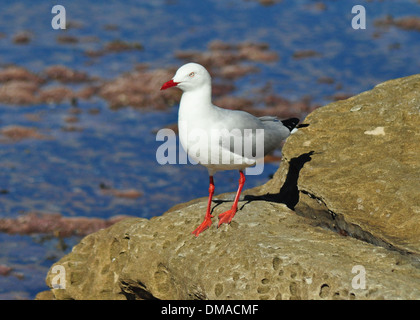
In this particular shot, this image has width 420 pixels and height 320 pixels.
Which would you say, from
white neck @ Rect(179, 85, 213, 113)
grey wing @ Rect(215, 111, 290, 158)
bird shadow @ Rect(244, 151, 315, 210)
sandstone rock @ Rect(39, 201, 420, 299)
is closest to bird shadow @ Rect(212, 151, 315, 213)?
bird shadow @ Rect(244, 151, 315, 210)

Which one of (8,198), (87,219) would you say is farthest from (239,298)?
(8,198)

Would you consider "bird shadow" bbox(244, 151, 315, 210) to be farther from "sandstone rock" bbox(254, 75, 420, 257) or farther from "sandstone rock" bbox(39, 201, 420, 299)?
"sandstone rock" bbox(39, 201, 420, 299)

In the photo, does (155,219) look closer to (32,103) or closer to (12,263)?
(12,263)

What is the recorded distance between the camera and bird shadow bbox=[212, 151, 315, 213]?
461 inches

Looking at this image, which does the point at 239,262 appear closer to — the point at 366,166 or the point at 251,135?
the point at 251,135

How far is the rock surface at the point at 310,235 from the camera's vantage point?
869 centimetres

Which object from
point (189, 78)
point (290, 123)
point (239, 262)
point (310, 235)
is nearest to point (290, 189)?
point (290, 123)

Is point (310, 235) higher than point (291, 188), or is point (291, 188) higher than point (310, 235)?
point (291, 188)

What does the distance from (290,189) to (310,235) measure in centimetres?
292

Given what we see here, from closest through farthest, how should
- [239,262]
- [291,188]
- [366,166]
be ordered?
[239,262], [366,166], [291,188]

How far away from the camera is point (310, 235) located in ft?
32.2

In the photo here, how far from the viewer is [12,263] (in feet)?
59.4

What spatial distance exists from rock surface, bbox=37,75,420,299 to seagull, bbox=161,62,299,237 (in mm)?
688

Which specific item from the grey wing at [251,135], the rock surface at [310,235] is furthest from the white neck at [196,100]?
the rock surface at [310,235]
